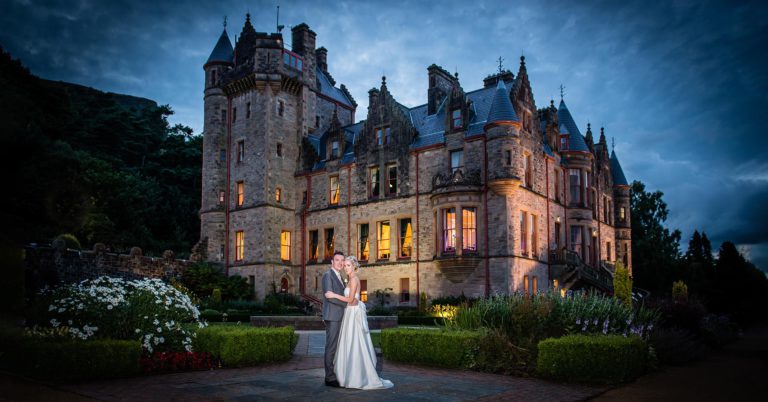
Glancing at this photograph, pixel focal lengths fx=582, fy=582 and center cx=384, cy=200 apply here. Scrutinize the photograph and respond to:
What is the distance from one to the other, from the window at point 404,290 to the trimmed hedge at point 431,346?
694 inches

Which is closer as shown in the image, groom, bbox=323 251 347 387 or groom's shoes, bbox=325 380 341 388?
groom's shoes, bbox=325 380 341 388

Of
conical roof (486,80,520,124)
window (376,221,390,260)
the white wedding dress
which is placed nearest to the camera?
the white wedding dress

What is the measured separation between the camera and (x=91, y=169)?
46719 mm

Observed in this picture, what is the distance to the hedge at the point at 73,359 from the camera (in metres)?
10.7

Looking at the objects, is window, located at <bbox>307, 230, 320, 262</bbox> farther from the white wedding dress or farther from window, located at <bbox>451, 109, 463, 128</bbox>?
the white wedding dress

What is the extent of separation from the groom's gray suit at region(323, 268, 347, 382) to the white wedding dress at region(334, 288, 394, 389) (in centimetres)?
12

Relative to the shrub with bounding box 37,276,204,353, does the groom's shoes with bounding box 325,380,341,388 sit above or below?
below

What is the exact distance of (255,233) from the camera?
37.1m

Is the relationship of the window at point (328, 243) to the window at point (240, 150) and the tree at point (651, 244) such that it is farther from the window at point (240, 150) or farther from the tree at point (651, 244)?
the tree at point (651, 244)

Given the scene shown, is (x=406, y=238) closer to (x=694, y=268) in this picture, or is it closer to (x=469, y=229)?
(x=469, y=229)

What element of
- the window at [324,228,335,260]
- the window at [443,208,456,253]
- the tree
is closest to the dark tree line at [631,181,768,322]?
the tree

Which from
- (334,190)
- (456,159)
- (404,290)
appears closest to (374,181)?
(334,190)

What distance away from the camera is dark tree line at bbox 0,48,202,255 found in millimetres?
19516

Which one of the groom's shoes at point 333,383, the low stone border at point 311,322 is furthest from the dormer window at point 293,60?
the groom's shoes at point 333,383
